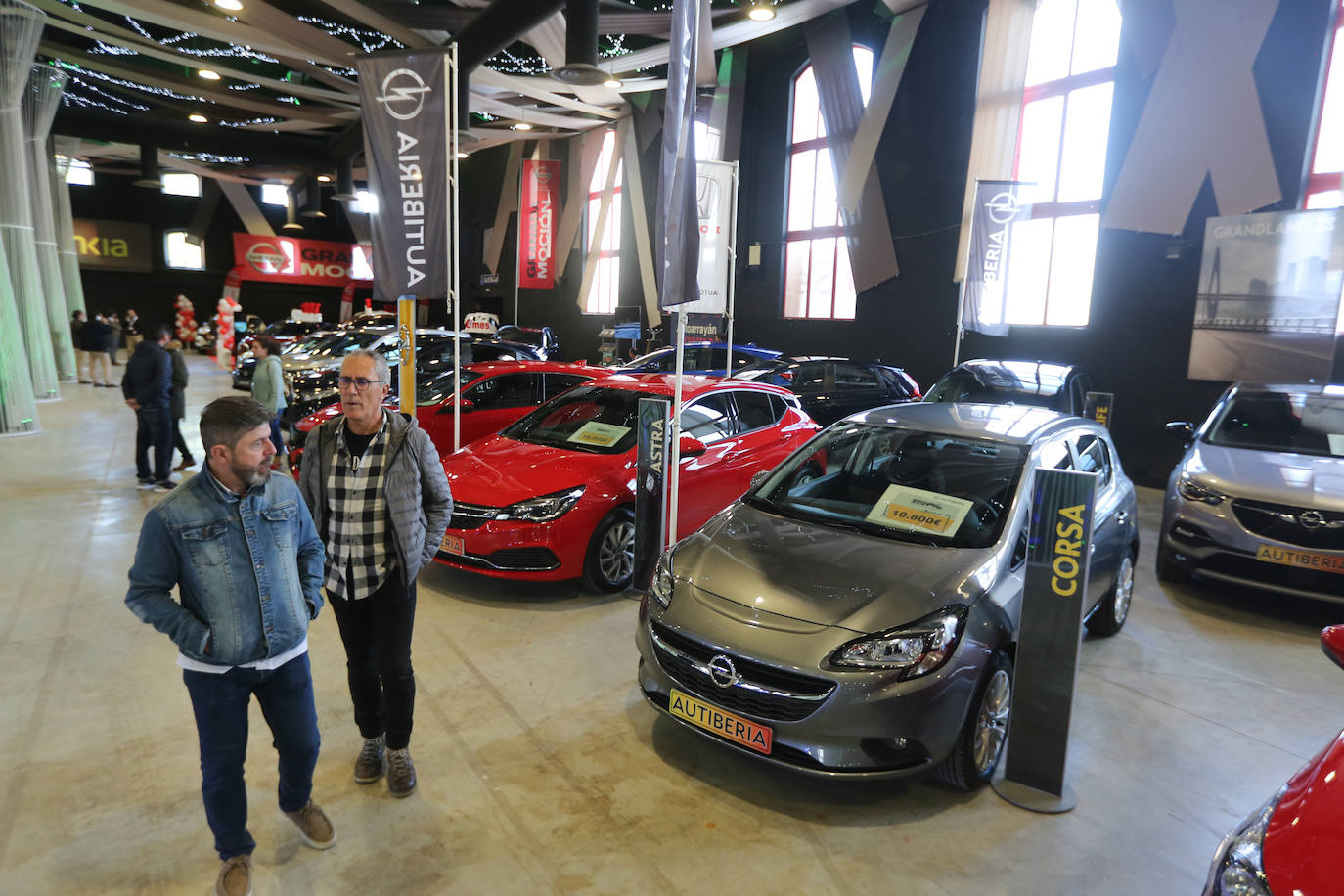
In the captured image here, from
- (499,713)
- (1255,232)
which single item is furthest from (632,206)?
(499,713)

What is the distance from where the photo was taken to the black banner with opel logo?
2852 millimetres

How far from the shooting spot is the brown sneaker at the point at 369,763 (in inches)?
119

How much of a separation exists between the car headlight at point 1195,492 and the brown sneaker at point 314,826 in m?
5.36

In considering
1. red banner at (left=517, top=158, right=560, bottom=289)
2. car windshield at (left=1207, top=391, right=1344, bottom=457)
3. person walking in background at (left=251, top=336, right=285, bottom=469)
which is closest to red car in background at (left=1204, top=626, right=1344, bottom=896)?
car windshield at (left=1207, top=391, right=1344, bottom=457)

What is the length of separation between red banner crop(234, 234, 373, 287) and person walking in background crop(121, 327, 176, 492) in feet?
82.5

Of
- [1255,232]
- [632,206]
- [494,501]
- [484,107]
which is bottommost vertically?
[494,501]

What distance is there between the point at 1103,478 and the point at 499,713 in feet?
11.3

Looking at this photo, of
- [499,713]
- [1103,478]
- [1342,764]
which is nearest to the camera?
[1342,764]

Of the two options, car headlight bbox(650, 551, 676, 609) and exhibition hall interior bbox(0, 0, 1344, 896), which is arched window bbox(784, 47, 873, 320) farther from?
car headlight bbox(650, 551, 676, 609)

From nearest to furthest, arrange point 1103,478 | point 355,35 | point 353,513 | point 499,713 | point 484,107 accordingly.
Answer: point 353,513 < point 499,713 < point 1103,478 < point 355,35 < point 484,107

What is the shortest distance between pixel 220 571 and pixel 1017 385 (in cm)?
829

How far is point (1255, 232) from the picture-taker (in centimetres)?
886

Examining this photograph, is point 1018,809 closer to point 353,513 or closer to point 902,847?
point 902,847

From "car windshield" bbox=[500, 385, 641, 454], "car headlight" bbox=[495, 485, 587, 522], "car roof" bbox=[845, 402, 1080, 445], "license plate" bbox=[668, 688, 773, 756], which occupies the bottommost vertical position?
"license plate" bbox=[668, 688, 773, 756]
